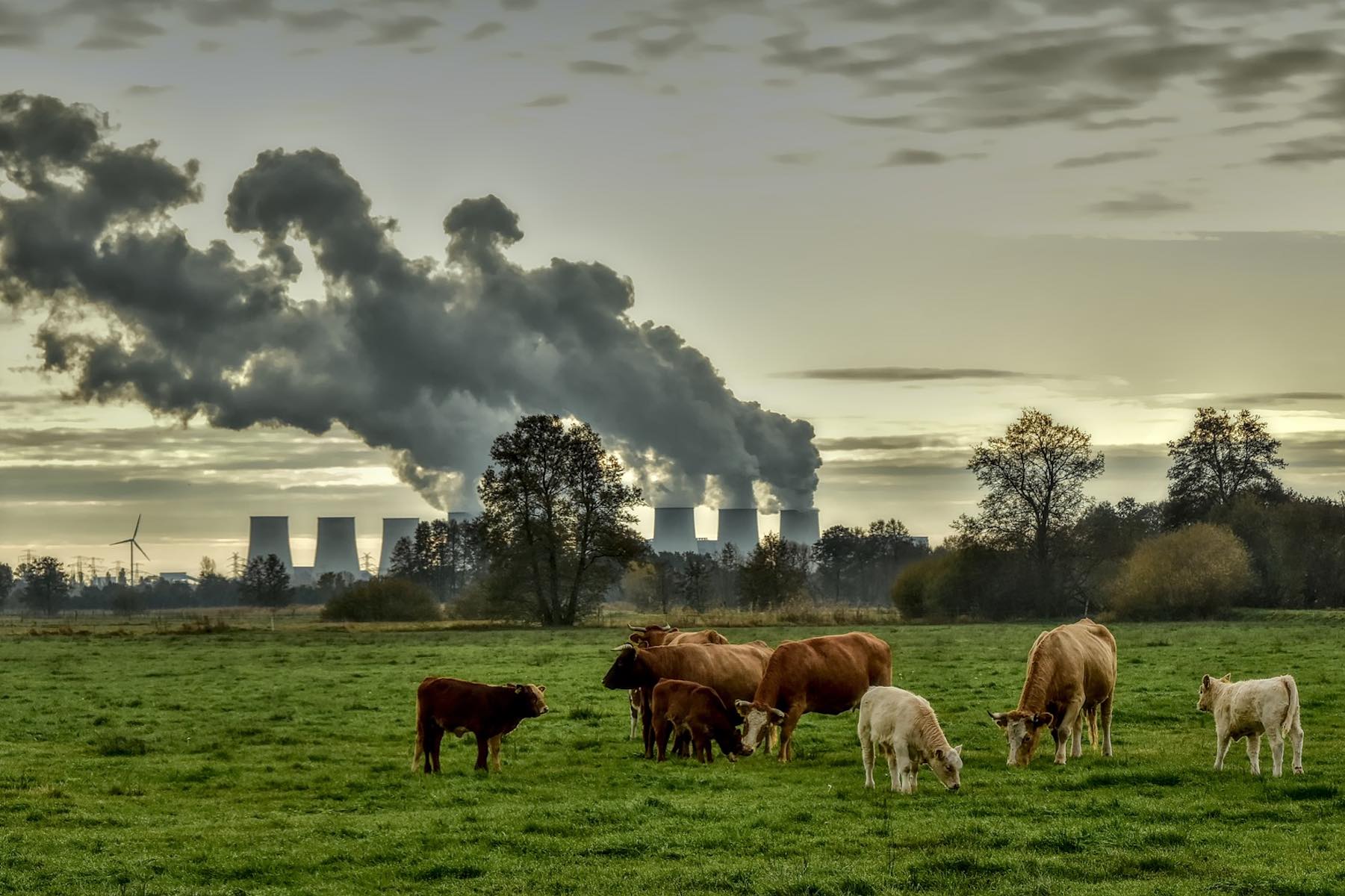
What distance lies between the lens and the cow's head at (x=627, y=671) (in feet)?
66.3

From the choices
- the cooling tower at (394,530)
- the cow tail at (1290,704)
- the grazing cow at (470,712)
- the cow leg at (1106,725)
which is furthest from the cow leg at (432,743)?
the cooling tower at (394,530)

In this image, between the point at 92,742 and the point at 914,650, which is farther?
the point at 914,650

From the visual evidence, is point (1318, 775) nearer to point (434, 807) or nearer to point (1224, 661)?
point (434, 807)

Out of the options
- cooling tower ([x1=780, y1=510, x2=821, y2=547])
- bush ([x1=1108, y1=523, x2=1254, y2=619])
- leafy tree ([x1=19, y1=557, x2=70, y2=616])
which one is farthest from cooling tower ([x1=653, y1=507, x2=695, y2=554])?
leafy tree ([x1=19, y1=557, x2=70, y2=616])

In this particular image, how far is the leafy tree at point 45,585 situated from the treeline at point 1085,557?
130m

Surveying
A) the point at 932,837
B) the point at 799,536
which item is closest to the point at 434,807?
the point at 932,837

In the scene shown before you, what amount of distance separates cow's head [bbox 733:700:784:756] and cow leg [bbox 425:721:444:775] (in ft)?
14.5

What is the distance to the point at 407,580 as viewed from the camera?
87.3 meters

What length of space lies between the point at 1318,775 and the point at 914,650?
28.1 meters

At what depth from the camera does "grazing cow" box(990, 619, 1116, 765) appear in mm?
17562

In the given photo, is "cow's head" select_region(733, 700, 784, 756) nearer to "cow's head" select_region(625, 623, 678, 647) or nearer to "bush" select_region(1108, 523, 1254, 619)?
"cow's head" select_region(625, 623, 678, 647)

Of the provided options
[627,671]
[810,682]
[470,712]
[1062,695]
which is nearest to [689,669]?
[627,671]

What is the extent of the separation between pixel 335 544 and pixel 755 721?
159m

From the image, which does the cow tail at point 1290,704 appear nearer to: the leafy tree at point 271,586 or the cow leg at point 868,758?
the cow leg at point 868,758
